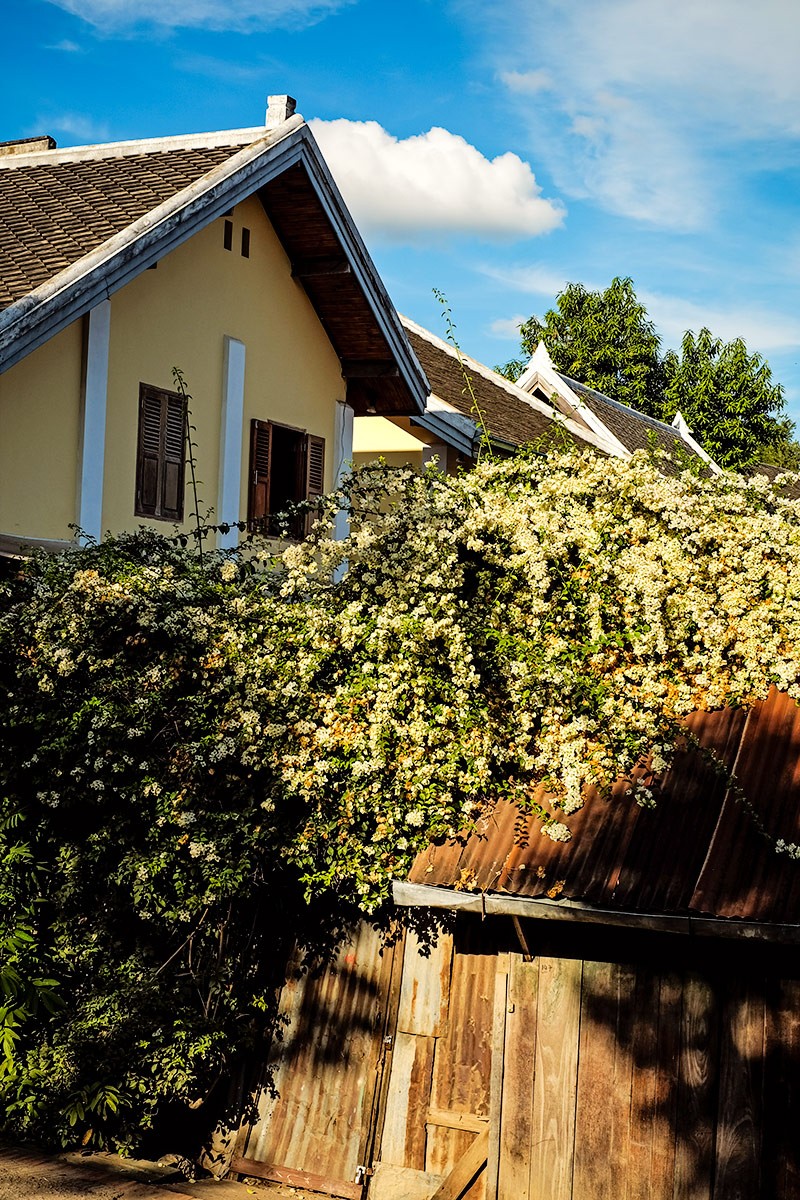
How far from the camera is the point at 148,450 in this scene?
1211 centimetres

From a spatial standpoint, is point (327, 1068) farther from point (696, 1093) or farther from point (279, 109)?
point (279, 109)

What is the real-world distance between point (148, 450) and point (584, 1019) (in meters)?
7.72

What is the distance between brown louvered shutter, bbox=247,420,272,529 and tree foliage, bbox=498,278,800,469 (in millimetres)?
32650

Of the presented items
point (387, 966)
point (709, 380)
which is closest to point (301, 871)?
point (387, 966)

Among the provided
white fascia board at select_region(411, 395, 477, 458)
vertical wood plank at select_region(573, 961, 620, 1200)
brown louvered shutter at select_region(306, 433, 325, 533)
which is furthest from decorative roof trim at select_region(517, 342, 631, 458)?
vertical wood plank at select_region(573, 961, 620, 1200)

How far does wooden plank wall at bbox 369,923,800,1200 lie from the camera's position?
19.9 ft

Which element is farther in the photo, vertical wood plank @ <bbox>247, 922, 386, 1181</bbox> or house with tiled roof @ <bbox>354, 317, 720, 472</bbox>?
house with tiled roof @ <bbox>354, 317, 720, 472</bbox>

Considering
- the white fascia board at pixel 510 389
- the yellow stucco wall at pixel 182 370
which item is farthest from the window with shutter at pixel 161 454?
the white fascia board at pixel 510 389

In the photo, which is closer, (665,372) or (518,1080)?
(518,1080)

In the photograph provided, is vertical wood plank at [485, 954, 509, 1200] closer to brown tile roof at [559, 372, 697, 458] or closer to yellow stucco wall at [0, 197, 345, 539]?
yellow stucco wall at [0, 197, 345, 539]

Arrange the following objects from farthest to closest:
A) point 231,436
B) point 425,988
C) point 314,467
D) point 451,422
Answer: point 451,422 < point 314,467 < point 231,436 < point 425,988

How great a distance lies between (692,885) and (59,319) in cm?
717

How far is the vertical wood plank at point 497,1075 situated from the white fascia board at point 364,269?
9209 mm

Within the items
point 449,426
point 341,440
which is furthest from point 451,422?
point 341,440
